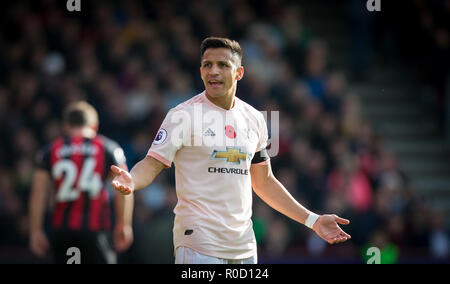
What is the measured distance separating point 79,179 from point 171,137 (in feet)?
8.55

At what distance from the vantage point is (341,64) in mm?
14773

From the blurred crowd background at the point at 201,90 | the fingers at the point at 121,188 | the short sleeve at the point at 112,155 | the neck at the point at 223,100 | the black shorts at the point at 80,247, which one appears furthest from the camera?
the blurred crowd background at the point at 201,90

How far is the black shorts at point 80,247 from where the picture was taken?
713 centimetres

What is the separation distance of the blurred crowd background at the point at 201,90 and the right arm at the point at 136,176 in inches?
198

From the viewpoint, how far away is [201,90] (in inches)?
473

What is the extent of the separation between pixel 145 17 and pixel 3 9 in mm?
2598

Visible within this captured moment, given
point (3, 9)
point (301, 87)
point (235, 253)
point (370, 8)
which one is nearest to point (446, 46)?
point (370, 8)

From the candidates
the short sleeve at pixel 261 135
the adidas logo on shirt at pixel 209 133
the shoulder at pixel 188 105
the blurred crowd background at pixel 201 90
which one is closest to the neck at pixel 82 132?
the shoulder at pixel 188 105

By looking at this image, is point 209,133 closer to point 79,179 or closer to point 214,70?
point 214,70

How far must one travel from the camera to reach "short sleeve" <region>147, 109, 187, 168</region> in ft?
15.9

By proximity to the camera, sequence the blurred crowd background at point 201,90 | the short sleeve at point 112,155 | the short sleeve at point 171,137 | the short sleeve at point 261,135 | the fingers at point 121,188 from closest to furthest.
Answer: the fingers at point 121,188, the short sleeve at point 171,137, the short sleeve at point 261,135, the short sleeve at point 112,155, the blurred crowd background at point 201,90

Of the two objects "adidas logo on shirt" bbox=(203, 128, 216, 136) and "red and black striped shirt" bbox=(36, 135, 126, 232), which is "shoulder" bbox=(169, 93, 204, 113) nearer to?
"adidas logo on shirt" bbox=(203, 128, 216, 136)

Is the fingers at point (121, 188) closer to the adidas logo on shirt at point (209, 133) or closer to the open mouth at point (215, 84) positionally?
the adidas logo on shirt at point (209, 133)

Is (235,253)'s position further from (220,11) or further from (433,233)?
(220,11)
